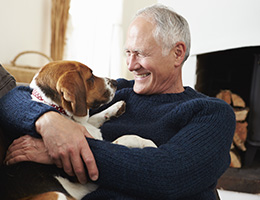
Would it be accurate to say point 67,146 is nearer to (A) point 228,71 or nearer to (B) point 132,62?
(B) point 132,62

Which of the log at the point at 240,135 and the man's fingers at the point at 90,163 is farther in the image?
the log at the point at 240,135

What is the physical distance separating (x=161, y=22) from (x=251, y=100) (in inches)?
58.0

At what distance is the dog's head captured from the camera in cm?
124

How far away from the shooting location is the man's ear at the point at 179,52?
1.58 meters

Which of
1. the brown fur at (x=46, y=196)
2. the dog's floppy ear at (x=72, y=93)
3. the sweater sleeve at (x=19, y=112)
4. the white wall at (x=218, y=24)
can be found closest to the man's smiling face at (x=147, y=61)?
the dog's floppy ear at (x=72, y=93)

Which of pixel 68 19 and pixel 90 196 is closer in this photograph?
pixel 90 196

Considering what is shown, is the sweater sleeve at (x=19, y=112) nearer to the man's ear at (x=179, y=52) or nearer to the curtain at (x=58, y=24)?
the man's ear at (x=179, y=52)

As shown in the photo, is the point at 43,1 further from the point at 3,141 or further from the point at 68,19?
the point at 3,141

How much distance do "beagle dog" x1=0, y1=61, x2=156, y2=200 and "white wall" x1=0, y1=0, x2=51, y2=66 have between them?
257 centimetres

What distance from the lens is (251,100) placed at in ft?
8.75

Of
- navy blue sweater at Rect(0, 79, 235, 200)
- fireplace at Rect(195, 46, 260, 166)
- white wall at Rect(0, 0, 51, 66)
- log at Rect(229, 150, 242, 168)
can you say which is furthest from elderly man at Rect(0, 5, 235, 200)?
white wall at Rect(0, 0, 51, 66)

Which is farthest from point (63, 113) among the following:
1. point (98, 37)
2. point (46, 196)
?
point (98, 37)

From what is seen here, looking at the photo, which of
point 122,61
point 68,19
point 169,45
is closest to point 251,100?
point 169,45

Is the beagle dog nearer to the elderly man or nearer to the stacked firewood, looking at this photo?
the elderly man
